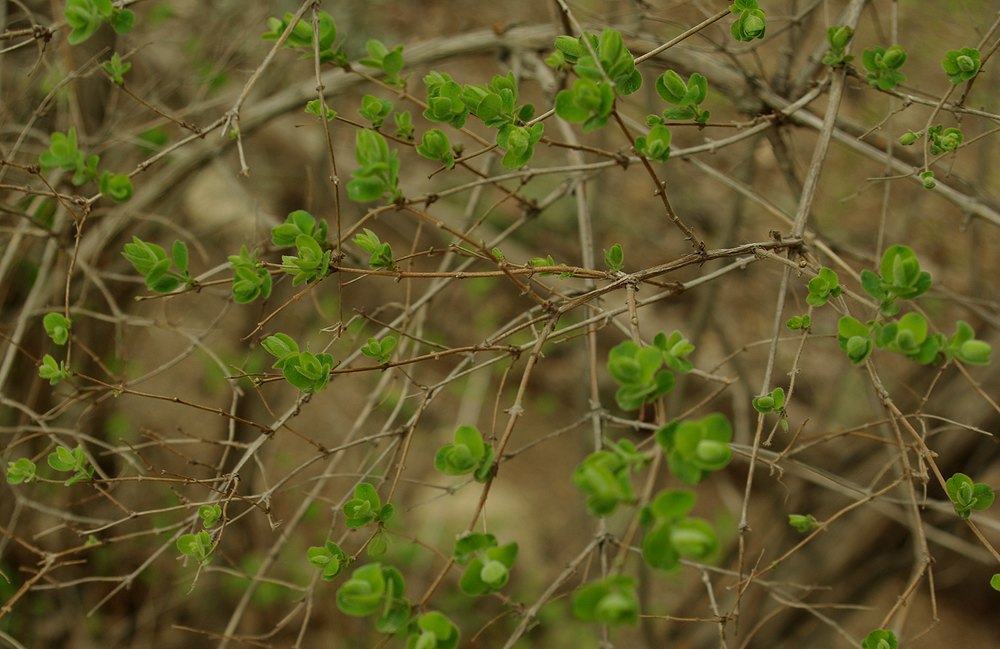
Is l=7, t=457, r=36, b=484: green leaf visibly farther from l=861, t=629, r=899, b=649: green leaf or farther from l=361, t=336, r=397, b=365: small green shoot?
l=861, t=629, r=899, b=649: green leaf

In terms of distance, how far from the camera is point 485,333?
13.9 ft

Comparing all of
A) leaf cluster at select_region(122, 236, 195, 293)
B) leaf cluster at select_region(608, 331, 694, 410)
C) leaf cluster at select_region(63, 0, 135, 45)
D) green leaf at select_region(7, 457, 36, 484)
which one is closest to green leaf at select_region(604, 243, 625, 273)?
leaf cluster at select_region(608, 331, 694, 410)

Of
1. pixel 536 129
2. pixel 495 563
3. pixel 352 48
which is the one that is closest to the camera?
pixel 495 563

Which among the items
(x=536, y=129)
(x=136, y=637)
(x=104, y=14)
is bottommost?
(x=136, y=637)

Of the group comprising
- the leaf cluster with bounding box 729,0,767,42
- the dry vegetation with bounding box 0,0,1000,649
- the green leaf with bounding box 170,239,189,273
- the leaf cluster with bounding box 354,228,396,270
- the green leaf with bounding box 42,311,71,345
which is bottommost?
the dry vegetation with bounding box 0,0,1000,649

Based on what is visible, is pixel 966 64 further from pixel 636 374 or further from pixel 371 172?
pixel 371 172

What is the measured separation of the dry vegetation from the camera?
137 centimetres

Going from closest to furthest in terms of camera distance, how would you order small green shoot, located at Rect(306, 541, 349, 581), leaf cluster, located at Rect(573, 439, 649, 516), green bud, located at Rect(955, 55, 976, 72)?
1. leaf cluster, located at Rect(573, 439, 649, 516)
2. small green shoot, located at Rect(306, 541, 349, 581)
3. green bud, located at Rect(955, 55, 976, 72)

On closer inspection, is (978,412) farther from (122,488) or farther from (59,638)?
(59,638)

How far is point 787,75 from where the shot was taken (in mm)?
1890

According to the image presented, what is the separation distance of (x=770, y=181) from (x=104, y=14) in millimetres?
3859

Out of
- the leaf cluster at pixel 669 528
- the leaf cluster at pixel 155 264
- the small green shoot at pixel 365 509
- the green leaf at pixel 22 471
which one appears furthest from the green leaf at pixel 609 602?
the green leaf at pixel 22 471

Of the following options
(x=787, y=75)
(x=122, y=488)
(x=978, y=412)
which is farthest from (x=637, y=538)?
(x=122, y=488)

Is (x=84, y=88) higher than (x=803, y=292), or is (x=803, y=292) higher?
(x=84, y=88)
